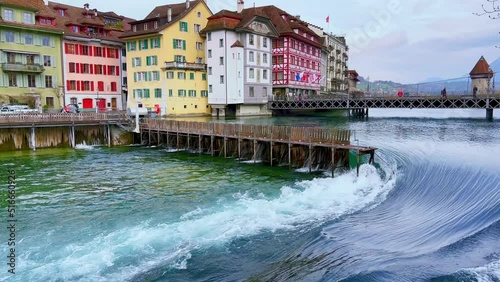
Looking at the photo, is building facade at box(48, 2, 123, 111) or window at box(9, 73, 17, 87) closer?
window at box(9, 73, 17, 87)

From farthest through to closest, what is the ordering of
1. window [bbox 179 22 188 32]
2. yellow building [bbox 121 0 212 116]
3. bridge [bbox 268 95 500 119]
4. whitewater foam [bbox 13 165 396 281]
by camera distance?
window [bbox 179 22 188 32] → yellow building [bbox 121 0 212 116] → bridge [bbox 268 95 500 119] → whitewater foam [bbox 13 165 396 281]

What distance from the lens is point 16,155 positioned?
3575 cm

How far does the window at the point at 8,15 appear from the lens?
5475cm

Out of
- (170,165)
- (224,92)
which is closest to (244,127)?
(170,165)

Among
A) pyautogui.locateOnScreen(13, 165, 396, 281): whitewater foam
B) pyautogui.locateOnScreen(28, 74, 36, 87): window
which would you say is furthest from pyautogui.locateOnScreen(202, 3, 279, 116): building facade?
pyautogui.locateOnScreen(13, 165, 396, 281): whitewater foam

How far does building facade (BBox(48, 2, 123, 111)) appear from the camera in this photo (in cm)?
6394

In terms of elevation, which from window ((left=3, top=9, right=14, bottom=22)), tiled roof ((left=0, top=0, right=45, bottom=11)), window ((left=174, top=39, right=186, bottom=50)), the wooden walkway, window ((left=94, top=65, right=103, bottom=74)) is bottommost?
the wooden walkway

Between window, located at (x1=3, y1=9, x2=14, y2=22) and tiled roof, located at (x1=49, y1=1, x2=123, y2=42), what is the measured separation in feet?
23.9

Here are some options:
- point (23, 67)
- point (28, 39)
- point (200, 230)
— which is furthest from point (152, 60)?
point (200, 230)

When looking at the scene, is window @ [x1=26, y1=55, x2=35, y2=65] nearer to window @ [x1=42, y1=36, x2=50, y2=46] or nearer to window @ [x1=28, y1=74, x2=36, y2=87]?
window @ [x1=28, y1=74, x2=36, y2=87]

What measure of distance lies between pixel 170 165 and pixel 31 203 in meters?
12.2

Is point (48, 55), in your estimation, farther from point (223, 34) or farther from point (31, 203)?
point (31, 203)

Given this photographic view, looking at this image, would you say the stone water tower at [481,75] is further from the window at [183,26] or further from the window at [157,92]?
the window at [157,92]

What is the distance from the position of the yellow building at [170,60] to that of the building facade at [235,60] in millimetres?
1979
